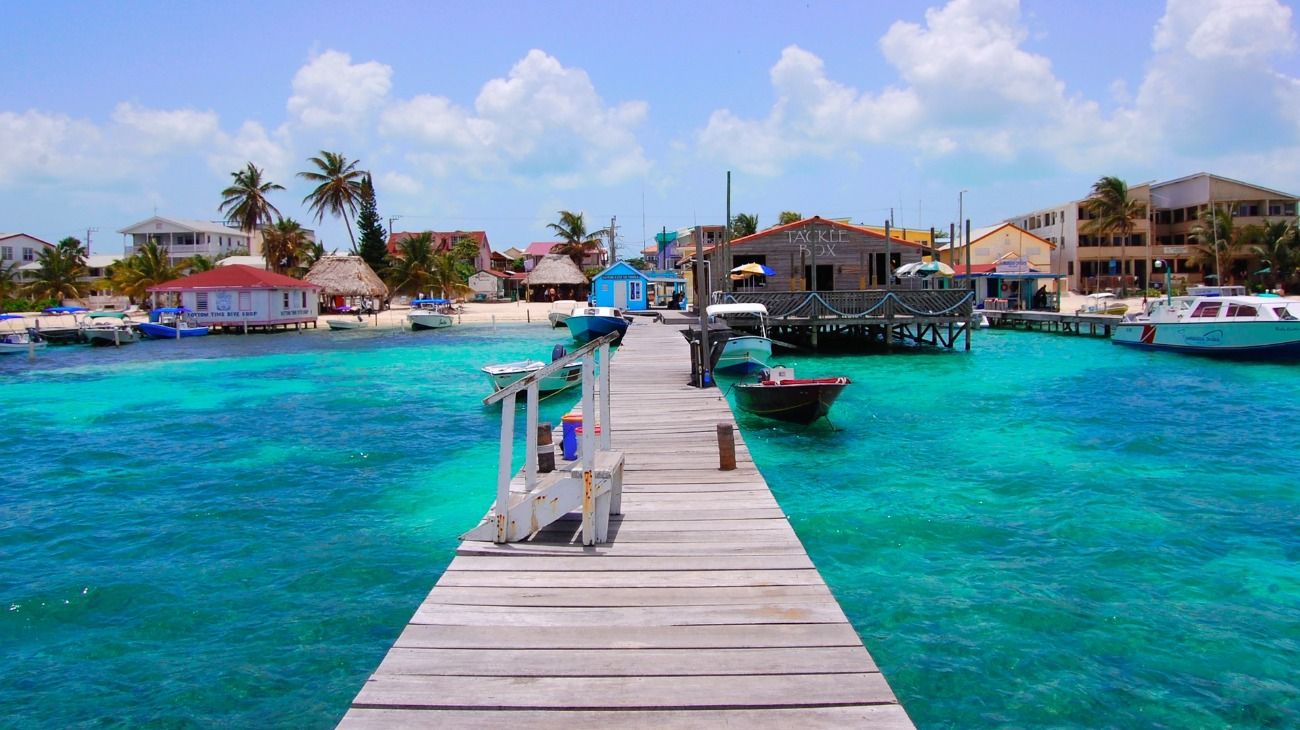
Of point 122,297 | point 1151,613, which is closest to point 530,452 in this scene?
point 1151,613

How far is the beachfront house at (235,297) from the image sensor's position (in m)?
54.9

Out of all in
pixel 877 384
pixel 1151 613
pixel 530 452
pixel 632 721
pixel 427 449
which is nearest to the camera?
pixel 632 721

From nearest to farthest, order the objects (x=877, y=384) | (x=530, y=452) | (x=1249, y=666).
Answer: (x=530, y=452) → (x=1249, y=666) → (x=877, y=384)

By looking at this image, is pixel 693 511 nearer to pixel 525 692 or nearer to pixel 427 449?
pixel 525 692

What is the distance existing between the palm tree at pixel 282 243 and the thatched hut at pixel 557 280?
65.8 ft

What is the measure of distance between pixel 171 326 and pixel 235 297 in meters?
4.27

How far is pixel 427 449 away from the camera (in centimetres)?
1744

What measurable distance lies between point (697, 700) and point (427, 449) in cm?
1389

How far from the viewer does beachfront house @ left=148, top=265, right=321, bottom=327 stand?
54.9 meters

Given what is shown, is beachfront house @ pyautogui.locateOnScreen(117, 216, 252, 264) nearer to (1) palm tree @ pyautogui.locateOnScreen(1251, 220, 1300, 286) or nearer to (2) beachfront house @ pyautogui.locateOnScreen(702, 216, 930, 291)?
(2) beachfront house @ pyautogui.locateOnScreen(702, 216, 930, 291)

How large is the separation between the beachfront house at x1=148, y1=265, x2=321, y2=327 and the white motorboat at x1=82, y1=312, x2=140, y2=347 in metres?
4.24

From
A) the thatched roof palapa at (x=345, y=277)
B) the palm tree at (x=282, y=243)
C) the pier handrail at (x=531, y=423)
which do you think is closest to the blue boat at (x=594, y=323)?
the pier handrail at (x=531, y=423)

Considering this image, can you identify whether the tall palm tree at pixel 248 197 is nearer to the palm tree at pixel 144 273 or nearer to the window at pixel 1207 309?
the palm tree at pixel 144 273

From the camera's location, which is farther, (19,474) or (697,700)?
(19,474)
